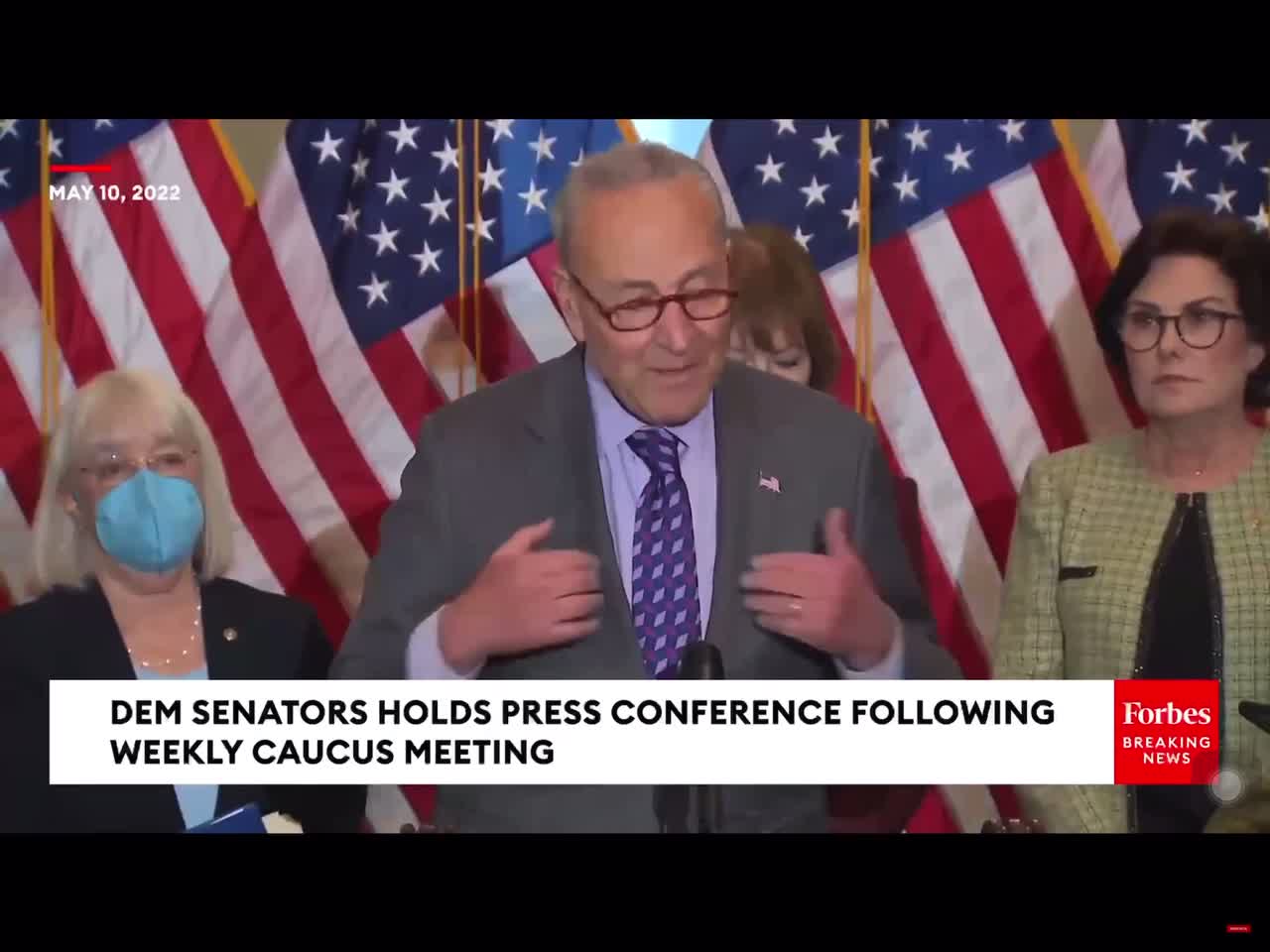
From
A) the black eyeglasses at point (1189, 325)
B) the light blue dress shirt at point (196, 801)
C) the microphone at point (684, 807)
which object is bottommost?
the microphone at point (684, 807)

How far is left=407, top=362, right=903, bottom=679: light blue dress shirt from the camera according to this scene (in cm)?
268

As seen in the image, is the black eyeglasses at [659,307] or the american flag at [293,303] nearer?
the black eyeglasses at [659,307]

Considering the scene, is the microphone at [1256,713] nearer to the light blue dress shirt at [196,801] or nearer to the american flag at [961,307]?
the american flag at [961,307]

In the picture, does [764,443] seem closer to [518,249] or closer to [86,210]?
Answer: [518,249]

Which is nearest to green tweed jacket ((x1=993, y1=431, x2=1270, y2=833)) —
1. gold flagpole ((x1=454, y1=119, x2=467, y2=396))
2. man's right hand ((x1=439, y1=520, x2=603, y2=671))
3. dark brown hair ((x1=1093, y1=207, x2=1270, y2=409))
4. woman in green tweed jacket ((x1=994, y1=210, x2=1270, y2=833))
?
woman in green tweed jacket ((x1=994, y1=210, x2=1270, y2=833))

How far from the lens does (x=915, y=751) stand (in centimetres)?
273

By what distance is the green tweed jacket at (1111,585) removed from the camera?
268 centimetres

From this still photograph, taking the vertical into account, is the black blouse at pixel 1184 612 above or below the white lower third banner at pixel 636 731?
above

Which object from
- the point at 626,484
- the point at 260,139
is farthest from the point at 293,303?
the point at 626,484

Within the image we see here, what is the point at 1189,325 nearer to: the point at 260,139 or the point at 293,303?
the point at 293,303

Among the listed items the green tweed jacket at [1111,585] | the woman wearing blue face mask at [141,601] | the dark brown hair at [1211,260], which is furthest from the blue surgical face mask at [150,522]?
the dark brown hair at [1211,260]

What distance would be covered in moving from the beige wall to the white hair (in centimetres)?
49

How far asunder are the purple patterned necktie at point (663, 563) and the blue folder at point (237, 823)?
89 centimetres
